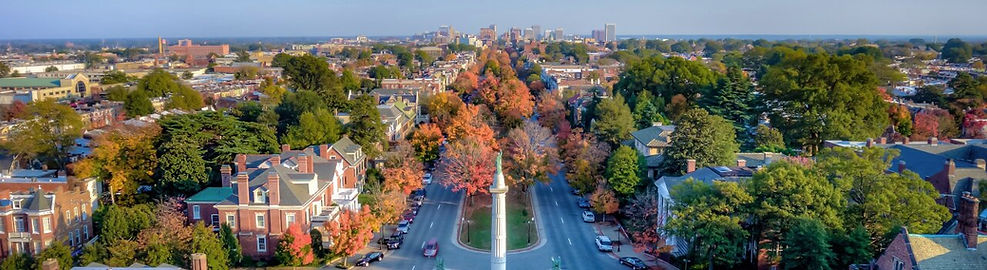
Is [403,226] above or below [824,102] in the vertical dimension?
→ below

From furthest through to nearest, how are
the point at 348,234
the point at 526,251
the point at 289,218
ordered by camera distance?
the point at 526,251
the point at 289,218
the point at 348,234

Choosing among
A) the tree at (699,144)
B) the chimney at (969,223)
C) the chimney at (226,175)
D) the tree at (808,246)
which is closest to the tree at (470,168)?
the tree at (699,144)

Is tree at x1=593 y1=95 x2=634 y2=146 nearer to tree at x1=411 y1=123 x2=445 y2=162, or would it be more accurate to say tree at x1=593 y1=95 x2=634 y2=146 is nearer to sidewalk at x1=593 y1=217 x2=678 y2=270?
sidewalk at x1=593 y1=217 x2=678 y2=270

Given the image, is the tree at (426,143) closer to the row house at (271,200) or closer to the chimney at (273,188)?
the row house at (271,200)

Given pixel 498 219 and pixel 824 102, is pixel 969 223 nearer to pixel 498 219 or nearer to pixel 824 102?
pixel 498 219

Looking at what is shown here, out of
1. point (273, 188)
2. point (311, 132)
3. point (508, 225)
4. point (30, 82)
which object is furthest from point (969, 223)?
point (30, 82)

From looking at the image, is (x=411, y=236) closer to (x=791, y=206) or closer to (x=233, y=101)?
(x=791, y=206)
